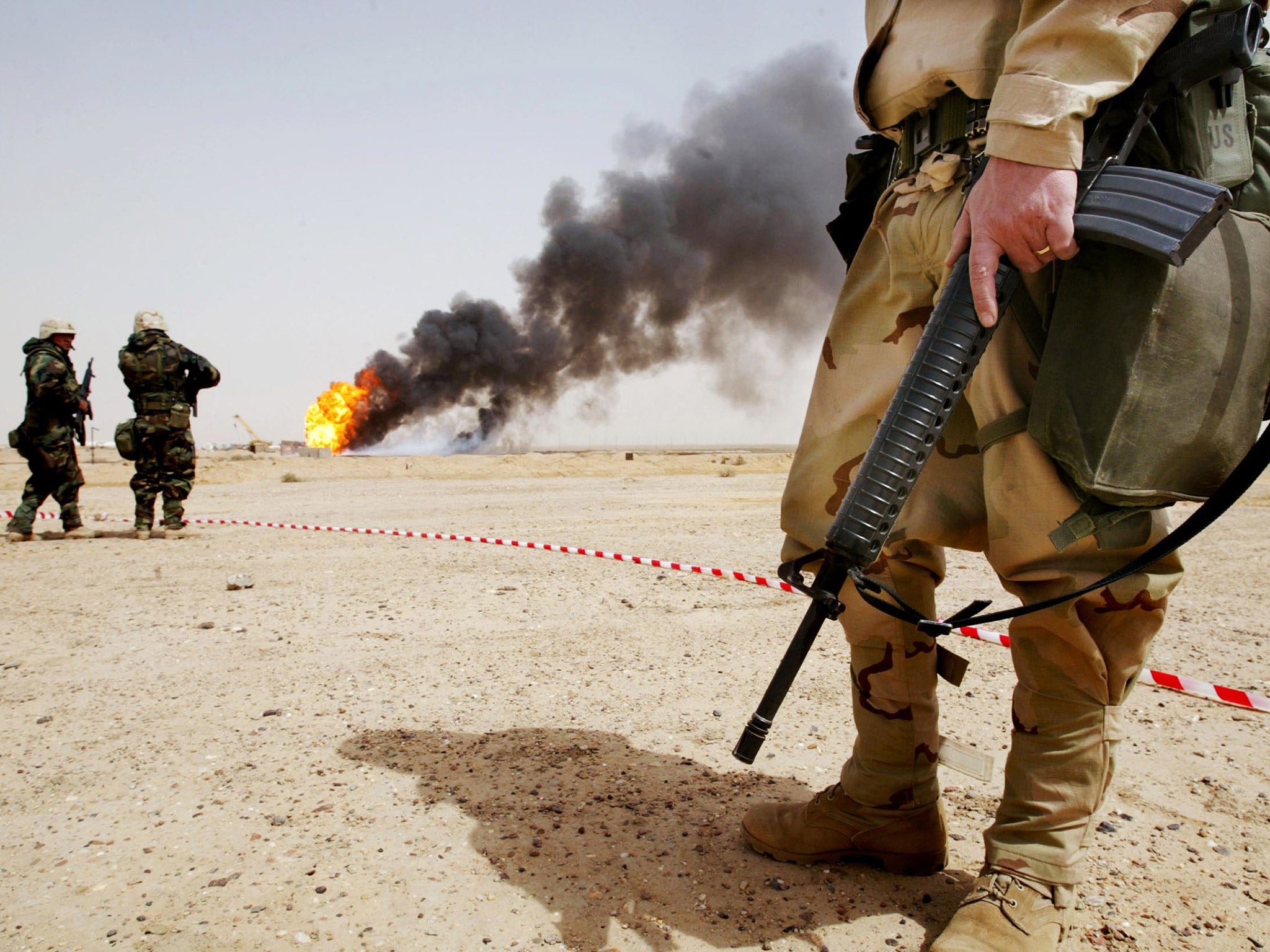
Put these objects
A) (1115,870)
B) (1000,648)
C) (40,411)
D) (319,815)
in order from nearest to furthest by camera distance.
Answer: (1115,870)
(319,815)
(1000,648)
(40,411)

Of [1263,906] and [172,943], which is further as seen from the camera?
[1263,906]

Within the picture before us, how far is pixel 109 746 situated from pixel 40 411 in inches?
264

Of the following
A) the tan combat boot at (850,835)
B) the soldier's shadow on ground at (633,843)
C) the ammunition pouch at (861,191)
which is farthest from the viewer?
the ammunition pouch at (861,191)

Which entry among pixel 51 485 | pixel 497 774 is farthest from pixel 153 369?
pixel 497 774

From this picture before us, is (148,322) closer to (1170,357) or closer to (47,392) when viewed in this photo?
(47,392)

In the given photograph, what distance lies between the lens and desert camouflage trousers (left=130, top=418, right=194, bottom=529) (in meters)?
7.66

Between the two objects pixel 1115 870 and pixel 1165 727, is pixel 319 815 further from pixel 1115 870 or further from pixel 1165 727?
pixel 1165 727

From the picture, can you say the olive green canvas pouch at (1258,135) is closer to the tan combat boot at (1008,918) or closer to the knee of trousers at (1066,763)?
the knee of trousers at (1066,763)

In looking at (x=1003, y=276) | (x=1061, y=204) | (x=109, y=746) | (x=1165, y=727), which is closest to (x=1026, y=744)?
(x=1003, y=276)

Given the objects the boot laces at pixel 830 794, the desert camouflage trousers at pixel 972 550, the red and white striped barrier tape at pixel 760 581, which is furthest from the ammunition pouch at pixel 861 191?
the boot laces at pixel 830 794

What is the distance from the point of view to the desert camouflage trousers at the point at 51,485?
7590mm

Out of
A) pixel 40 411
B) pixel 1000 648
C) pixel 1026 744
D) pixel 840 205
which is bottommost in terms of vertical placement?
pixel 1000 648

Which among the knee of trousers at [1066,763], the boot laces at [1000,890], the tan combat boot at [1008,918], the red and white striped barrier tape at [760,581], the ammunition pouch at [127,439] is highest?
the ammunition pouch at [127,439]

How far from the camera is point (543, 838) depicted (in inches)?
76.0
